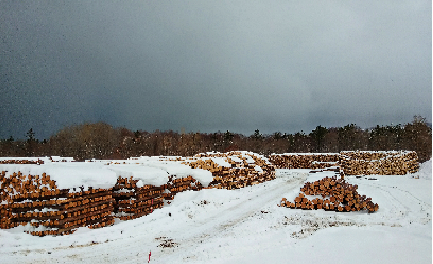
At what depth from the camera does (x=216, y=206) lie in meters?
12.6

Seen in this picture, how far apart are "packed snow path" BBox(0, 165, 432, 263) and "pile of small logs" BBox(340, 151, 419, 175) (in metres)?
17.8

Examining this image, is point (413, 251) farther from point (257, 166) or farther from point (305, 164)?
point (305, 164)

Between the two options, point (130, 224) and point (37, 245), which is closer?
point (37, 245)

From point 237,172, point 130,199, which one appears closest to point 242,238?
point 130,199

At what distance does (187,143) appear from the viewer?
70938mm

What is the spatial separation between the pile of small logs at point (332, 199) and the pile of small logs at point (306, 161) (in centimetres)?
2253

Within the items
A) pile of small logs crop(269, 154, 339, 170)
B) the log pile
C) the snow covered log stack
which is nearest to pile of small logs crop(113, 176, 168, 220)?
the log pile

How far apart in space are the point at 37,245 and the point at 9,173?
126 inches

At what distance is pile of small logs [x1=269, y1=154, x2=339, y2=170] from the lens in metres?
35.7

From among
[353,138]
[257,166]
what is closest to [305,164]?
[257,166]

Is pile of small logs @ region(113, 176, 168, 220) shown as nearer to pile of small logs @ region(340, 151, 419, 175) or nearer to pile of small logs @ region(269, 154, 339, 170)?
pile of small logs @ region(340, 151, 419, 175)

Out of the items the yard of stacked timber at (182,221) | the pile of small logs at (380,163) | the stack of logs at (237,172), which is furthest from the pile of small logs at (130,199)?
the pile of small logs at (380,163)

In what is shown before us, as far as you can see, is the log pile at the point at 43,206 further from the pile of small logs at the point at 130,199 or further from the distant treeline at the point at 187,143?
the distant treeline at the point at 187,143

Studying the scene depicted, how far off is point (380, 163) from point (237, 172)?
1776 cm
